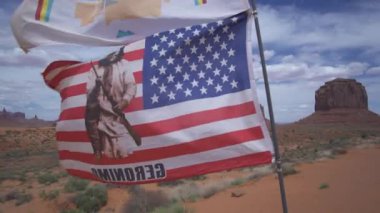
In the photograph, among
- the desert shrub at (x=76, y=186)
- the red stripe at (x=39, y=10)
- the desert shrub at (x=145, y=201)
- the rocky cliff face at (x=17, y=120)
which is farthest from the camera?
the rocky cliff face at (x=17, y=120)

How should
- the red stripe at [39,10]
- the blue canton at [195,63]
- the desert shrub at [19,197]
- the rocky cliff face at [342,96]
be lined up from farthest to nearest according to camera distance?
1. the rocky cliff face at [342,96]
2. the desert shrub at [19,197]
3. the red stripe at [39,10]
4. the blue canton at [195,63]

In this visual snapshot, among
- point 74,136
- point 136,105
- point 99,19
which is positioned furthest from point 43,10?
point 136,105

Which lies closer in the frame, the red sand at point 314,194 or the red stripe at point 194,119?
the red stripe at point 194,119

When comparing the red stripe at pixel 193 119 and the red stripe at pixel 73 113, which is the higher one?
the red stripe at pixel 73 113

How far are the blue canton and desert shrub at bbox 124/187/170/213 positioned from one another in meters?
9.01

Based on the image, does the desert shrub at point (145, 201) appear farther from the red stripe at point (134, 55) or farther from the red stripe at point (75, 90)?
the red stripe at point (134, 55)

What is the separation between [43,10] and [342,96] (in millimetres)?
123623

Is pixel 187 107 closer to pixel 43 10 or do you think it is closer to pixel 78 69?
pixel 78 69

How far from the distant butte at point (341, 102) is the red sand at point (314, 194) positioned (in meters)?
96.9

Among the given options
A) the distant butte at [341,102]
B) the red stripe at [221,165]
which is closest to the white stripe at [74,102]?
the red stripe at [221,165]

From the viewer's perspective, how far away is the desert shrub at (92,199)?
49.4 feet

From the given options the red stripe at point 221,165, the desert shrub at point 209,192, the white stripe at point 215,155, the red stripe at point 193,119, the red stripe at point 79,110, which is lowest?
the desert shrub at point 209,192

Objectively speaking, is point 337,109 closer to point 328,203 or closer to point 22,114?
point 328,203

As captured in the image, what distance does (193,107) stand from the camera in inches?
165
